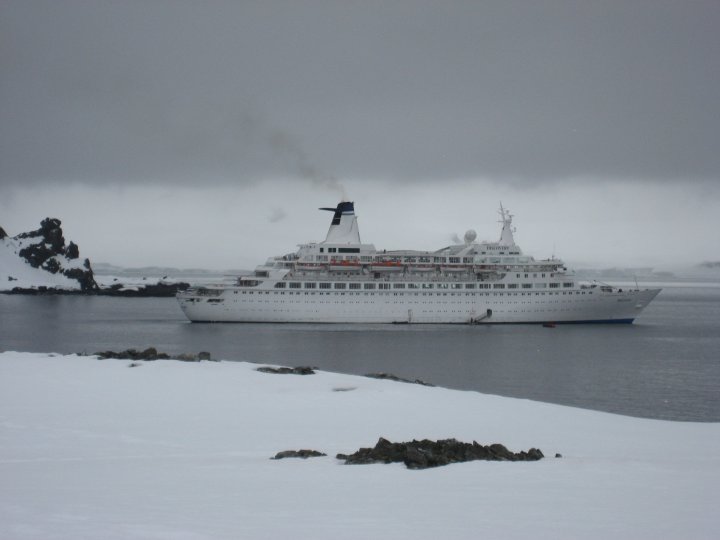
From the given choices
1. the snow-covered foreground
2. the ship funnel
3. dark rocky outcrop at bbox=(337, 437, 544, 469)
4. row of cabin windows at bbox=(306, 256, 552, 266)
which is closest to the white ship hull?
row of cabin windows at bbox=(306, 256, 552, 266)

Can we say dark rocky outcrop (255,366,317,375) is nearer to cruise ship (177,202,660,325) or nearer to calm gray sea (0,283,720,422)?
calm gray sea (0,283,720,422)

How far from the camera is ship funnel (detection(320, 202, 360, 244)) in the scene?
Answer: 65750 mm

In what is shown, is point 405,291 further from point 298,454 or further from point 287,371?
point 298,454

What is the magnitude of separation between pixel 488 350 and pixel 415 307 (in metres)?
19.6

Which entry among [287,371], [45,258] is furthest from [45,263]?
[287,371]

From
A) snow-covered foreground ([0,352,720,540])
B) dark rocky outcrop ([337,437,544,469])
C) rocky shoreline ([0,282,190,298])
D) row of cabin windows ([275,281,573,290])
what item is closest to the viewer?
snow-covered foreground ([0,352,720,540])

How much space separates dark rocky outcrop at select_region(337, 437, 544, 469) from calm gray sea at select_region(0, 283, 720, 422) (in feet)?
42.2

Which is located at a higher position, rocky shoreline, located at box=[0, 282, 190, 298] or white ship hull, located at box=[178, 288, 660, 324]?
white ship hull, located at box=[178, 288, 660, 324]

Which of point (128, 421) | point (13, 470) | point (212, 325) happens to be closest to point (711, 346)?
point (212, 325)

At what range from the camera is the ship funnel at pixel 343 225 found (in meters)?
65.8

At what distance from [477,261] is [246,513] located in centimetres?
5687

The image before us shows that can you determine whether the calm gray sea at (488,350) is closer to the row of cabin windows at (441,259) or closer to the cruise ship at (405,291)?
the cruise ship at (405,291)

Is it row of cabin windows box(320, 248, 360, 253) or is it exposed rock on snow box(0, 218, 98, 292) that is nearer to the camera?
row of cabin windows box(320, 248, 360, 253)

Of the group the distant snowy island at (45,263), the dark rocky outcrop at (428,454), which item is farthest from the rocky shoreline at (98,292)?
the dark rocky outcrop at (428,454)
